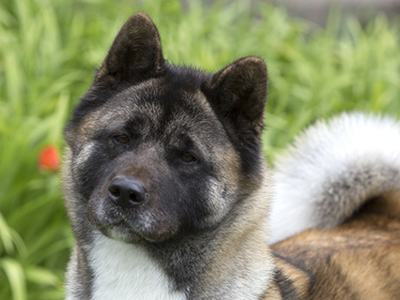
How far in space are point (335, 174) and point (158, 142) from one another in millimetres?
1749

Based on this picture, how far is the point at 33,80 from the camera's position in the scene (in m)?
5.23

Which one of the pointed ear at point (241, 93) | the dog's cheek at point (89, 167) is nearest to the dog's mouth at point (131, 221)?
the dog's cheek at point (89, 167)

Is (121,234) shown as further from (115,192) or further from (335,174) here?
(335,174)

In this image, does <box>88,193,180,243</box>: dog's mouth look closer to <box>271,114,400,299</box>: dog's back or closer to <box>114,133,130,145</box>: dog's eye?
<box>114,133,130,145</box>: dog's eye

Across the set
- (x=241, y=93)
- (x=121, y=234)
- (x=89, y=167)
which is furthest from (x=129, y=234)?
(x=241, y=93)

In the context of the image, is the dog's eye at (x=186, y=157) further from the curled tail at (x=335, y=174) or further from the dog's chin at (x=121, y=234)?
the curled tail at (x=335, y=174)

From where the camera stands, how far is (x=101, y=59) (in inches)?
221

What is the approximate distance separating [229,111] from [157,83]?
40 centimetres

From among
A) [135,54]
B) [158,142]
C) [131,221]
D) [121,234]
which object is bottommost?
[121,234]

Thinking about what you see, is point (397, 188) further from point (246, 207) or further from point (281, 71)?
point (281, 71)

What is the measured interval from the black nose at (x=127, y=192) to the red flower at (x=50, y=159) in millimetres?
1677

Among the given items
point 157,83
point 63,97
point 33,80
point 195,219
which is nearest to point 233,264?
point 195,219

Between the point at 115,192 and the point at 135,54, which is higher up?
the point at 135,54

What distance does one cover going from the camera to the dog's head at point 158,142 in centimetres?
231
